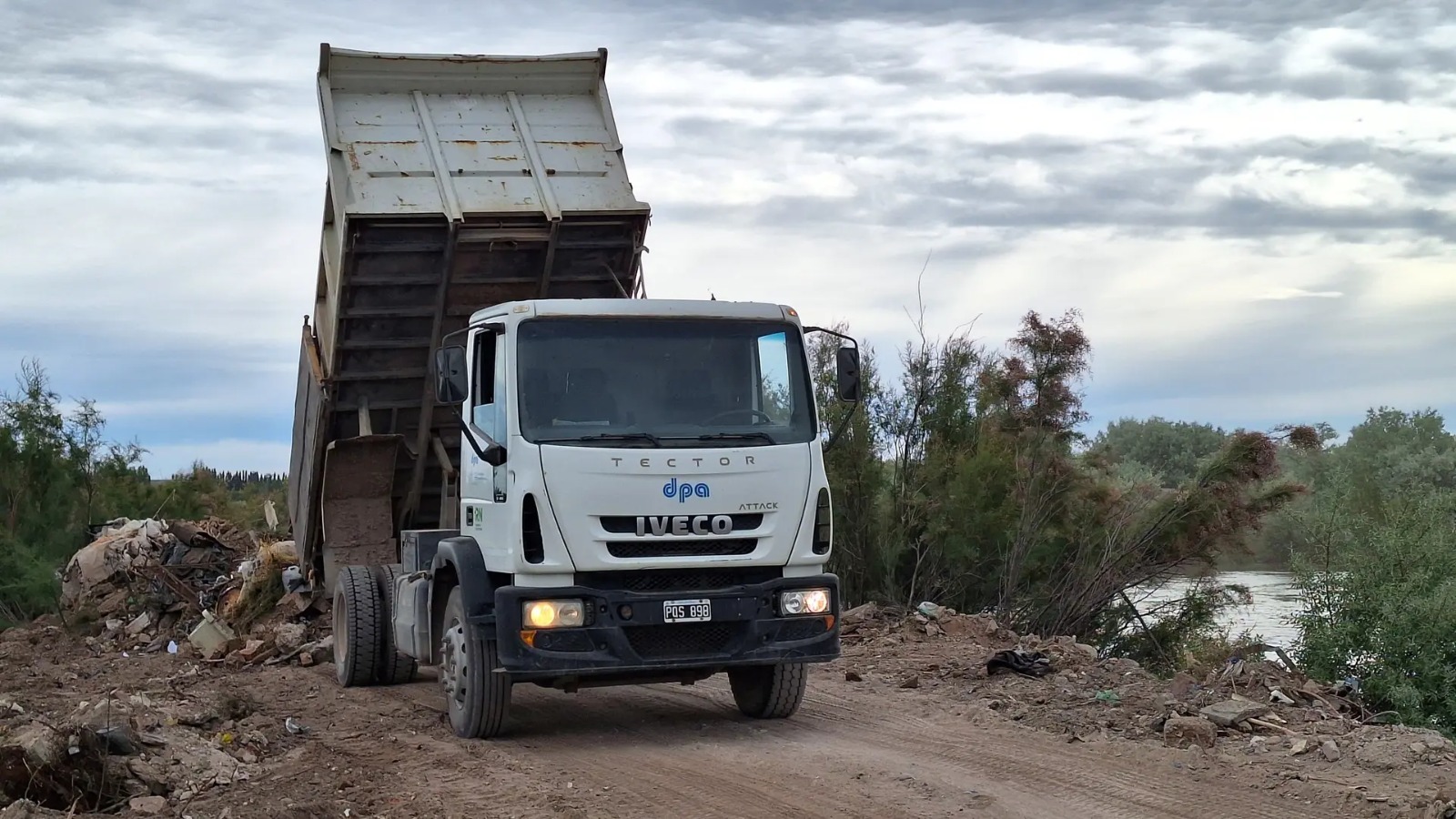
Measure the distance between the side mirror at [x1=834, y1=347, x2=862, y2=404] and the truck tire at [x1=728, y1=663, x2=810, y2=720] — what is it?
1.81 m

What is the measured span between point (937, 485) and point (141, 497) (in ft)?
63.1

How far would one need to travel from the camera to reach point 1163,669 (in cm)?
1561

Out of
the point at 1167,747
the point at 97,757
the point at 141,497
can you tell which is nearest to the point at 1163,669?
the point at 1167,747

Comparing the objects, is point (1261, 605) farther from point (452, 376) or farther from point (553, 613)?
point (452, 376)

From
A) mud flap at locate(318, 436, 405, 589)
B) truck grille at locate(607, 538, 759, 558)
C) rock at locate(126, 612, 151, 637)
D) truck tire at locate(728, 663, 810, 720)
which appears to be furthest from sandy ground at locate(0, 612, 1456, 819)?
rock at locate(126, 612, 151, 637)

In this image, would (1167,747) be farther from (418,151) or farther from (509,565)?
(418,151)

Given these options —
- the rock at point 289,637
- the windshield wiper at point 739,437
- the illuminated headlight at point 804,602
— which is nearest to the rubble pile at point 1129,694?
the illuminated headlight at point 804,602

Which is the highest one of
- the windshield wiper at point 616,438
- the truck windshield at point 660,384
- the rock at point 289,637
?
the truck windshield at point 660,384

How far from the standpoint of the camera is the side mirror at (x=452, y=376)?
27.1 ft

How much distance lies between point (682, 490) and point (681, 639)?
90 cm

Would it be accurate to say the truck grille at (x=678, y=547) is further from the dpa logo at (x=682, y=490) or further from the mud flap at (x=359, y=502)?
the mud flap at (x=359, y=502)

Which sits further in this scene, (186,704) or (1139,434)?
(1139,434)

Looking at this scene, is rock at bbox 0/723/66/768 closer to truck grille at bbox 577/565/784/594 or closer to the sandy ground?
the sandy ground

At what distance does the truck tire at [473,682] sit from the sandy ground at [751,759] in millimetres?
148
